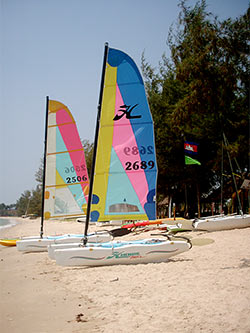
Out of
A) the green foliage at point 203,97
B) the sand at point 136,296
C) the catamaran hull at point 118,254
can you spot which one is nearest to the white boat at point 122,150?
the catamaran hull at point 118,254

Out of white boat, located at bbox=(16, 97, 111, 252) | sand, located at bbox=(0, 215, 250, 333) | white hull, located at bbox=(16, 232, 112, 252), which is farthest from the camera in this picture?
white boat, located at bbox=(16, 97, 111, 252)

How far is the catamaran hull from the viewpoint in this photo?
8.73m

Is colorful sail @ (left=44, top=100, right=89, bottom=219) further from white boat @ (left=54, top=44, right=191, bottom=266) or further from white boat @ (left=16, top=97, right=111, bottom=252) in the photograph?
white boat @ (left=54, top=44, right=191, bottom=266)

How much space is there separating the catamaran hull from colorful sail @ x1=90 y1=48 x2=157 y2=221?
927 millimetres

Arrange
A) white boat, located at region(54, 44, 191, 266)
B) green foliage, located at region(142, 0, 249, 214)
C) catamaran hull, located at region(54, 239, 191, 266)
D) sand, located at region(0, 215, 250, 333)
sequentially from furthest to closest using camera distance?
green foliage, located at region(142, 0, 249, 214), white boat, located at region(54, 44, 191, 266), catamaran hull, located at region(54, 239, 191, 266), sand, located at region(0, 215, 250, 333)

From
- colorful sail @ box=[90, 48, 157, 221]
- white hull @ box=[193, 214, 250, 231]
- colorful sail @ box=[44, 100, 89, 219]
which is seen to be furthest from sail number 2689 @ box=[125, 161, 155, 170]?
white hull @ box=[193, 214, 250, 231]

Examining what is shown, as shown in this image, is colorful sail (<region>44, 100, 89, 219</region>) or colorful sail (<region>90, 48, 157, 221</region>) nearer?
colorful sail (<region>90, 48, 157, 221</region>)

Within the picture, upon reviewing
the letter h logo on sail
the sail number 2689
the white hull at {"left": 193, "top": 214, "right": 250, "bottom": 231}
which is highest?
the letter h logo on sail

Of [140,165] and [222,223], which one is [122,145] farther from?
[222,223]

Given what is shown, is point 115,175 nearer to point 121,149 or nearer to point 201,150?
point 121,149

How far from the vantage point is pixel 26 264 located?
10.5 metres

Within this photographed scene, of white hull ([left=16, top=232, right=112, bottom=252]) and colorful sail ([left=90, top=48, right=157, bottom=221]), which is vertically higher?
colorful sail ([left=90, top=48, right=157, bottom=221])

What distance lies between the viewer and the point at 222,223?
546 inches

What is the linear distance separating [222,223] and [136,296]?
8.73m
